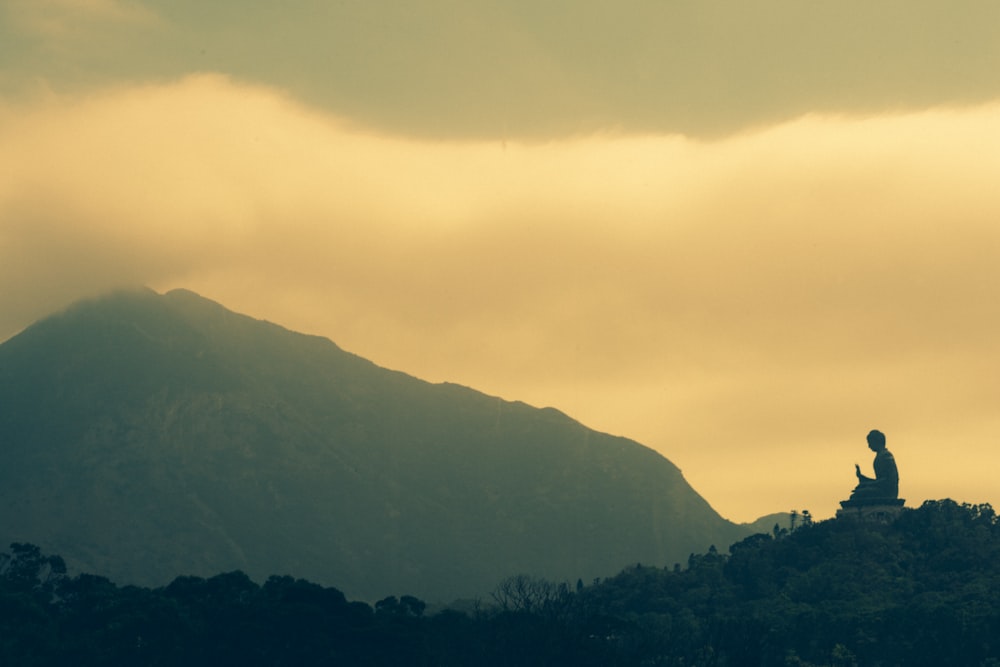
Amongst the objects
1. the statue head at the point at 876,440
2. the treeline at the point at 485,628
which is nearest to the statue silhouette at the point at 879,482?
the statue head at the point at 876,440

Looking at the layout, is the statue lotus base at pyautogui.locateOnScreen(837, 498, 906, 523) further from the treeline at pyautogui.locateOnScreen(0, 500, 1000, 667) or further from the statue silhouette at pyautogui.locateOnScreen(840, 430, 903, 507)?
the treeline at pyautogui.locateOnScreen(0, 500, 1000, 667)

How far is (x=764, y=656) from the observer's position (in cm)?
14638

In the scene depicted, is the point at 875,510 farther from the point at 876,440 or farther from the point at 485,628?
the point at 485,628

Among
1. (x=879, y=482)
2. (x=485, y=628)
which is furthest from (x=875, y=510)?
(x=485, y=628)

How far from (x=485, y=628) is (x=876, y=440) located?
7718cm

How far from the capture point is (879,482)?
19412 centimetres

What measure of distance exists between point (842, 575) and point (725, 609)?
14.6 m

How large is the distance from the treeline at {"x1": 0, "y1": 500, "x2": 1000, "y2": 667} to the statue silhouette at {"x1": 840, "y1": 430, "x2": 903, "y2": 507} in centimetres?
1888

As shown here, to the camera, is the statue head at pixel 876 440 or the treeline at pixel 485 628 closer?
the treeline at pixel 485 628

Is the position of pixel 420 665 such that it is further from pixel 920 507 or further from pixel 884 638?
pixel 920 507

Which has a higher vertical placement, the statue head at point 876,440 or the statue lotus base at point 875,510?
the statue head at point 876,440

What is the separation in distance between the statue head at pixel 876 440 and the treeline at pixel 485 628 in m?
22.2

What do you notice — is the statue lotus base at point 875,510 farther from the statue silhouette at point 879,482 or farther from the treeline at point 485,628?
the treeline at point 485,628

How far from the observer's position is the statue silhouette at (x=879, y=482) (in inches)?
7594
